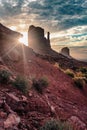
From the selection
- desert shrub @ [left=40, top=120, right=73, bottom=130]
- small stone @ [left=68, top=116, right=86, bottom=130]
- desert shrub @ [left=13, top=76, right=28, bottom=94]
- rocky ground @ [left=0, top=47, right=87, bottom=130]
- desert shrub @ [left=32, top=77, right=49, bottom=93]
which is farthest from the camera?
desert shrub @ [left=32, top=77, right=49, bottom=93]

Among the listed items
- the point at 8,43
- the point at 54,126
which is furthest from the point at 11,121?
the point at 8,43

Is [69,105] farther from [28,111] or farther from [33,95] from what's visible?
[28,111]

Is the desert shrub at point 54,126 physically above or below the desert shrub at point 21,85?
below

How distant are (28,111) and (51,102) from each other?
3.08 metres

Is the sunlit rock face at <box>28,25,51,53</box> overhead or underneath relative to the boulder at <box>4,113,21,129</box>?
underneath

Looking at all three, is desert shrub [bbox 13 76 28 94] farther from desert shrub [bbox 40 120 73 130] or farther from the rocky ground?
desert shrub [bbox 40 120 73 130]

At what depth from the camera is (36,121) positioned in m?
10.3

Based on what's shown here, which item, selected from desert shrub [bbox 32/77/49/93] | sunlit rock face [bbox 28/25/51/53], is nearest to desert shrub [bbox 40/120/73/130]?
desert shrub [bbox 32/77/49/93]

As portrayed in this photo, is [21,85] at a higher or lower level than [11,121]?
higher

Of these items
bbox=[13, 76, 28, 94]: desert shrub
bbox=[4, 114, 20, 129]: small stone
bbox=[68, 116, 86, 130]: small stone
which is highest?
bbox=[13, 76, 28, 94]: desert shrub

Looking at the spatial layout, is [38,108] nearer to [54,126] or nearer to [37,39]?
[54,126]

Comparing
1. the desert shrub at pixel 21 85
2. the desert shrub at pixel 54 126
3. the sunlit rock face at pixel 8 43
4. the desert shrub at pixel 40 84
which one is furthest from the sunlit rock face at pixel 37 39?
the desert shrub at pixel 54 126

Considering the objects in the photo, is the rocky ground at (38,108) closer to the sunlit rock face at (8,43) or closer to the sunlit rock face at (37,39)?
the sunlit rock face at (8,43)

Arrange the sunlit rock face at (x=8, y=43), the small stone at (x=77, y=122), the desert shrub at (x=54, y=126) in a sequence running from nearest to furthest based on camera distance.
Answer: the desert shrub at (x=54, y=126), the small stone at (x=77, y=122), the sunlit rock face at (x=8, y=43)
